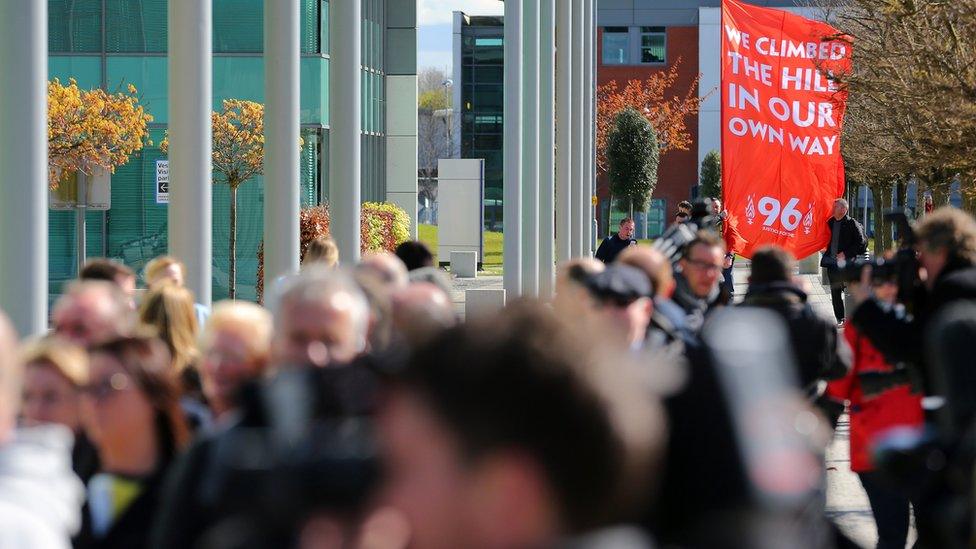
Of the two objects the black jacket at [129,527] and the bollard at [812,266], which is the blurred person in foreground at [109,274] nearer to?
the black jacket at [129,527]

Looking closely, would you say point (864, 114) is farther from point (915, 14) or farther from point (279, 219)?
point (279, 219)

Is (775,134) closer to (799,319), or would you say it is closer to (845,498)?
(845,498)

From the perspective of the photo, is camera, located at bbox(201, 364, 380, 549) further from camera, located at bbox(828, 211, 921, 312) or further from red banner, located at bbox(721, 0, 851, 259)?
red banner, located at bbox(721, 0, 851, 259)

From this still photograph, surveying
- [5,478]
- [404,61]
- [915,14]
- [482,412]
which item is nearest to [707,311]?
[5,478]

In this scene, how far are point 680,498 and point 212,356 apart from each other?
225 centimetres

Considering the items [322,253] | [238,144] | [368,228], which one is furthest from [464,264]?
[322,253]

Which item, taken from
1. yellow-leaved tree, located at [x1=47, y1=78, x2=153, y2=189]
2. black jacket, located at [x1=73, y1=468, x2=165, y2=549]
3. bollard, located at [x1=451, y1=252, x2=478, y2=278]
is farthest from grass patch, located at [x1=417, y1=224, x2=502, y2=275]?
black jacket, located at [x1=73, y1=468, x2=165, y2=549]

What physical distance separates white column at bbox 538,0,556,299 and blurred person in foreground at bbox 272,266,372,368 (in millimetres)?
20553

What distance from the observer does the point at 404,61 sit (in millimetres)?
41781

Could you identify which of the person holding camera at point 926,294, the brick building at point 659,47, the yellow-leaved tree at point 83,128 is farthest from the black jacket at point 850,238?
the brick building at point 659,47

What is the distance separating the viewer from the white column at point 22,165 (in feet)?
26.8

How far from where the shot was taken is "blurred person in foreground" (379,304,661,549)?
1703mm

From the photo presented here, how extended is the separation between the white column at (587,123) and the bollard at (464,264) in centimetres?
522

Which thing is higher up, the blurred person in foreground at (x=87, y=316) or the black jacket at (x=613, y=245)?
the blurred person in foreground at (x=87, y=316)
